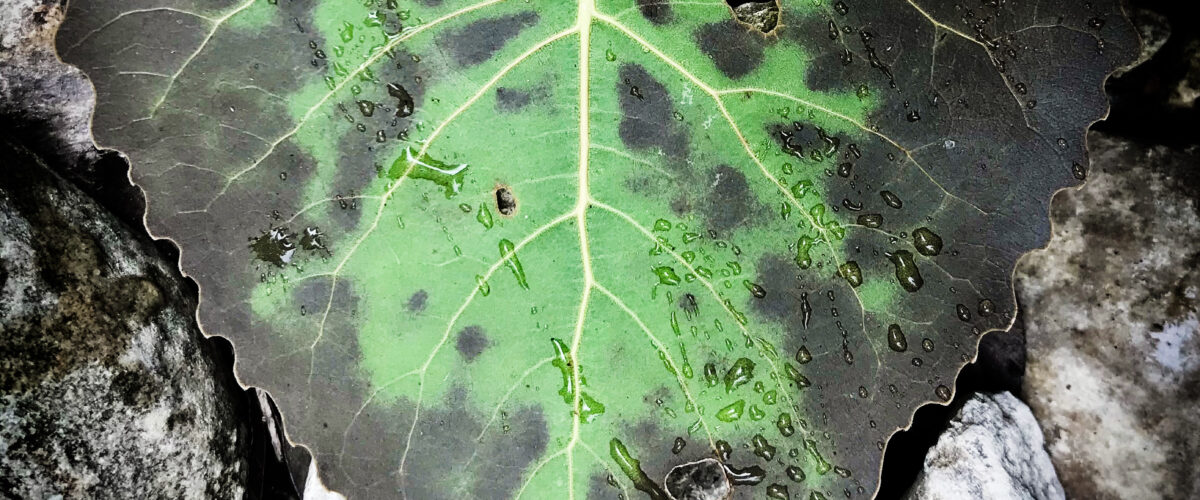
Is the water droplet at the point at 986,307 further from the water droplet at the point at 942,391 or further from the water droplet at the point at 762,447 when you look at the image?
the water droplet at the point at 762,447

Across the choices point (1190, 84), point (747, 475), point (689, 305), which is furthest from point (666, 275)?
point (1190, 84)

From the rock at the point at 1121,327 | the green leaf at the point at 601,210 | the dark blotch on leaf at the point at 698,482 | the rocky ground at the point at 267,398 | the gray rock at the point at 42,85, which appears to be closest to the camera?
the green leaf at the point at 601,210

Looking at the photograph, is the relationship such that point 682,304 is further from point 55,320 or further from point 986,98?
point 55,320

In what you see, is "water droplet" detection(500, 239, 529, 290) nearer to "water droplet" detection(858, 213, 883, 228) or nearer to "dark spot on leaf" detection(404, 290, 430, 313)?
"dark spot on leaf" detection(404, 290, 430, 313)

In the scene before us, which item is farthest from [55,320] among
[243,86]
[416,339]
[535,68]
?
[535,68]

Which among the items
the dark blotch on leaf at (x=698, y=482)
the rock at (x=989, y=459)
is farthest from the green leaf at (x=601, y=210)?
the rock at (x=989, y=459)

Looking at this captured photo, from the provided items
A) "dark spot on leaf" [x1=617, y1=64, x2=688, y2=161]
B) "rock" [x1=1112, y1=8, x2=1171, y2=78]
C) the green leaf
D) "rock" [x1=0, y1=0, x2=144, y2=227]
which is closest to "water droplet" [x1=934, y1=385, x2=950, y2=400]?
the green leaf

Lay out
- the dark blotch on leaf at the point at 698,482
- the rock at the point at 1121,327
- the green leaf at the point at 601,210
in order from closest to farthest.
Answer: the green leaf at the point at 601,210, the dark blotch on leaf at the point at 698,482, the rock at the point at 1121,327
